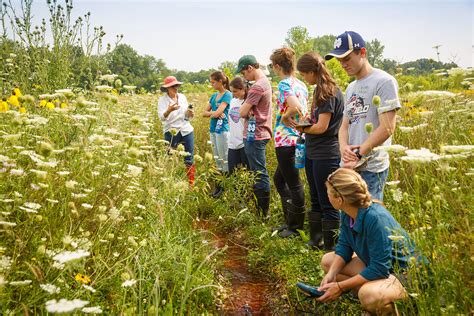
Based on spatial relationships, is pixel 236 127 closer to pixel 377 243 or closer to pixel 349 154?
pixel 349 154

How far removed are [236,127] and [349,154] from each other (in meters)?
2.60

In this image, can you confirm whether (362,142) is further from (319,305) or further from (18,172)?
(18,172)

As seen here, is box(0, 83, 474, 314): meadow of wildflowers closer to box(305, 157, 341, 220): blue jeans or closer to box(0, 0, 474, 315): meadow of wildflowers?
box(0, 0, 474, 315): meadow of wildflowers

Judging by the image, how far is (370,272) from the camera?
2441 mm

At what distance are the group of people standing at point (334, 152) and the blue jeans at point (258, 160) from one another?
1cm

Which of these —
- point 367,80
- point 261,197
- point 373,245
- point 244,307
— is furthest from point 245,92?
point 373,245

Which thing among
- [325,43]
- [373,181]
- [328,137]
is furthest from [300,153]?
[325,43]

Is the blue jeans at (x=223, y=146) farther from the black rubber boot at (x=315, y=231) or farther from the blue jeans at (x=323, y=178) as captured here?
the blue jeans at (x=323, y=178)

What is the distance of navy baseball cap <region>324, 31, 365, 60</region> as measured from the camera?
2988 millimetres

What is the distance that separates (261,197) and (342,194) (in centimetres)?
240

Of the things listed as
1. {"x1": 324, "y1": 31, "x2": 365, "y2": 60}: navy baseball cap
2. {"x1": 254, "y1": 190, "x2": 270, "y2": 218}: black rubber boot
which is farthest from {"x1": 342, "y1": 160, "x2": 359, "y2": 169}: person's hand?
{"x1": 254, "y1": 190, "x2": 270, "y2": 218}: black rubber boot

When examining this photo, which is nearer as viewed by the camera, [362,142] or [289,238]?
[362,142]

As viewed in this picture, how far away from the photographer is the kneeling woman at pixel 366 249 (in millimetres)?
2307

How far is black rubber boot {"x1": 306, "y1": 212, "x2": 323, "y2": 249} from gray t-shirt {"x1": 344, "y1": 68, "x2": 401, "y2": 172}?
1.00 meters
